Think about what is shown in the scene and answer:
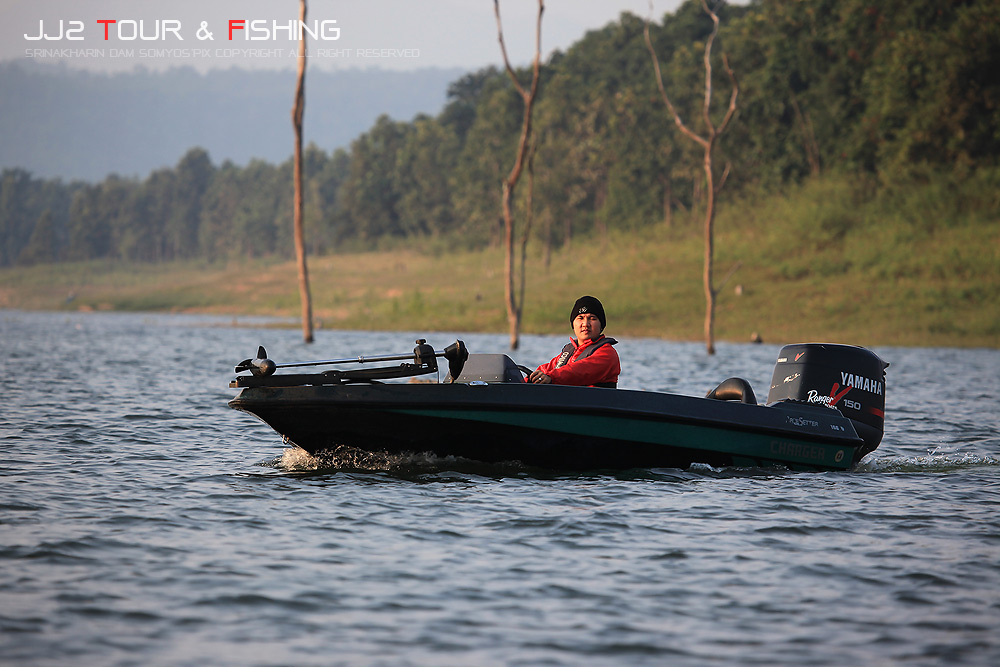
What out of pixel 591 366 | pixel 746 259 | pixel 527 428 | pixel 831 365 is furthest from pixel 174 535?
pixel 746 259

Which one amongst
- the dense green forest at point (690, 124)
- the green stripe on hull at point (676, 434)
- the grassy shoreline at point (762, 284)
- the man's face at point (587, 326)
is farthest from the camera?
the dense green forest at point (690, 124)

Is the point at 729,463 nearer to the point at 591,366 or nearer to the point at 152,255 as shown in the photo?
the point at 591,366

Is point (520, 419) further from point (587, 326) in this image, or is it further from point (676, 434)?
point (676, 434)

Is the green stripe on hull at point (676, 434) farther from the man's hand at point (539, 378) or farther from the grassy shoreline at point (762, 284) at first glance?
the grassy shoreline at point (762, 284)

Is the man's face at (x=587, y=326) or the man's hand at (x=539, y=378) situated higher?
the man's face at (x=587, y=326)

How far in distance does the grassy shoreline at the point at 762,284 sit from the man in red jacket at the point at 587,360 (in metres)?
26.5

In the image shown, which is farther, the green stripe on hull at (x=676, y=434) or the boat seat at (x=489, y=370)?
the boat seat at (x=489, y=370)

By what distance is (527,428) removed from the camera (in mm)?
9773

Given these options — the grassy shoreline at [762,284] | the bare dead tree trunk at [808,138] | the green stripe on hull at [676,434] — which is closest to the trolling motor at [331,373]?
the green stripe on hull at [676,434]

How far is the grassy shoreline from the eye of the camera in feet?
120

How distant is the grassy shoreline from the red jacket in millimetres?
26592

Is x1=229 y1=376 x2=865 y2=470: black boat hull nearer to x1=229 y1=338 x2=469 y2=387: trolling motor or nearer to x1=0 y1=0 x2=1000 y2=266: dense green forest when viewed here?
x1=229 y1=338 x2=469 y2=387: trolling motor

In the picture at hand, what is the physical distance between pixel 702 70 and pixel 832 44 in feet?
32.0

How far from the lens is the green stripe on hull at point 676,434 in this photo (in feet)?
31.6
